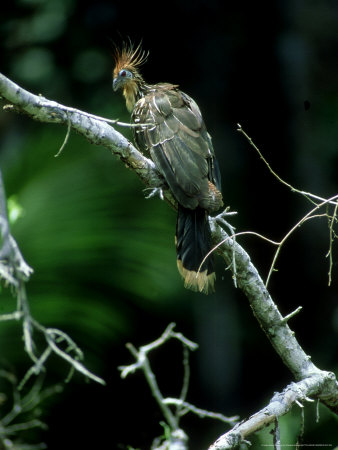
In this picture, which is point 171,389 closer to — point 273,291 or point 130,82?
point 273,291

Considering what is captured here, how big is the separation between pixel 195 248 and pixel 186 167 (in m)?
0.37

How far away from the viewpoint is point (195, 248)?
2.97m

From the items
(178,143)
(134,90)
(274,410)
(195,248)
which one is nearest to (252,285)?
(195,248)

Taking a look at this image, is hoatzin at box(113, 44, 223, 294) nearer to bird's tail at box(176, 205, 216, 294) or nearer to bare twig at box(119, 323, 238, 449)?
bird's tail at box(176, 205, 216, 294)

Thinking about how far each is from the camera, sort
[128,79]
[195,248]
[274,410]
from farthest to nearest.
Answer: [128,79] → [195,248] → [274,410]

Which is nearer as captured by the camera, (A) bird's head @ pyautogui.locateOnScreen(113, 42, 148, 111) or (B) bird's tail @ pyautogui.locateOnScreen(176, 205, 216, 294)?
(B) bird's tail @ pyautogui.locateOnScreen(176, 205, 216, 294)

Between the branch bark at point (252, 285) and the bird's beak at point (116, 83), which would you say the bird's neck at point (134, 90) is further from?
the branch bark at point (252, 285)

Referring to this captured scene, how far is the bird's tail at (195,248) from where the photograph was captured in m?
2.95

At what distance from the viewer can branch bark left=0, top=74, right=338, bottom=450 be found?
90.8 inches

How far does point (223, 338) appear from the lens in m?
5.15

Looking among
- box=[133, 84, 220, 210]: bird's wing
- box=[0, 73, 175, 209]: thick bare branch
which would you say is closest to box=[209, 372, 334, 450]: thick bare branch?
box=[133, 84, 220, 210]: bird's wing

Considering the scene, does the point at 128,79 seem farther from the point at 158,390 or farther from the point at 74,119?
the point at 158,390

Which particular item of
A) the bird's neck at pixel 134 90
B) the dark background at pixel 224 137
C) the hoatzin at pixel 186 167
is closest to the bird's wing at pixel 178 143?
the hoatzin at pixel 186 167

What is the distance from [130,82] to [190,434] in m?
2.70
